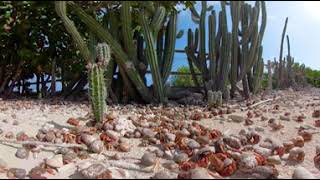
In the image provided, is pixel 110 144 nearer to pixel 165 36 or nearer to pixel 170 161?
pixel 170 161

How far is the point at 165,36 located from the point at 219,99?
1.35 m

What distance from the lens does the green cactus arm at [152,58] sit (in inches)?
241

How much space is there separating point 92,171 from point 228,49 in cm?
375

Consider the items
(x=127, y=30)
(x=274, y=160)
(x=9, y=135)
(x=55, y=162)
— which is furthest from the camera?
(x=127, y=30)

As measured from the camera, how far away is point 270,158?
3.29 metres

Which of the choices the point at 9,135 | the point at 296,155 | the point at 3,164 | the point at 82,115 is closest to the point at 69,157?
the point at 3,164

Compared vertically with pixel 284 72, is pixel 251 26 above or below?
above

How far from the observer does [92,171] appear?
2812mm

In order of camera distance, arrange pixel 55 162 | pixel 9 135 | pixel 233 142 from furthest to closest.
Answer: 1. pixel 9 135
2. pixel 233 142
3. pixel 55 162

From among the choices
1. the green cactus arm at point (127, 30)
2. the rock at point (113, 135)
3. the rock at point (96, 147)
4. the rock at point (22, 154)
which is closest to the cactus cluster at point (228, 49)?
the green cactus arm at point (127, 30)

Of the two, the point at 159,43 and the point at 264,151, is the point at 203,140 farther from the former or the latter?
the point at 159,43

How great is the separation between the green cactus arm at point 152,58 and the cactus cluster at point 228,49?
1.89ft

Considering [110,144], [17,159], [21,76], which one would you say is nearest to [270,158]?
[110,144]

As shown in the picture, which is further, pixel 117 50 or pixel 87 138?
pixel 117 50
